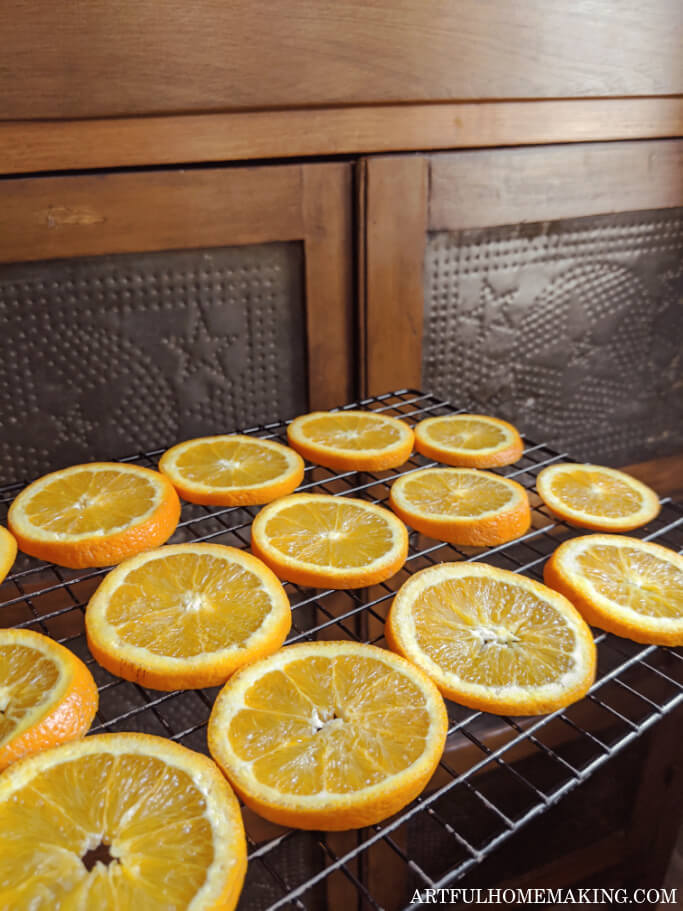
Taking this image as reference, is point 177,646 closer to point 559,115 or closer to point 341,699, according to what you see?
point 341,699

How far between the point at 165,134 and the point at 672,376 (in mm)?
1966

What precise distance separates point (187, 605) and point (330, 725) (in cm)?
33

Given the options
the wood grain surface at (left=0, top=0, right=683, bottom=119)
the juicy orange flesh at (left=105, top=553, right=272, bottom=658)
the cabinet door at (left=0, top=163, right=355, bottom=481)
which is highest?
the wood grain surface at (left=0, top=0, right=683, bottom=119)

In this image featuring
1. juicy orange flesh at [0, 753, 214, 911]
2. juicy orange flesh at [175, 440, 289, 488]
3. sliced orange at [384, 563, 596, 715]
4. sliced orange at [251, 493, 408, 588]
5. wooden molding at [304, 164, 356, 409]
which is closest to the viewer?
juicy orange flesh at [0, 753, 214, 911]

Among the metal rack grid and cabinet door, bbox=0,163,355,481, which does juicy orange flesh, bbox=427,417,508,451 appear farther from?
cabinet door, bbox=0,163,355,481

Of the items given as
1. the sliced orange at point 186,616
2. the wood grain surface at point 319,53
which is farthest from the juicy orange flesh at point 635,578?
the wood grain surface at point 319,53

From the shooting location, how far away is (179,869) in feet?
2.60

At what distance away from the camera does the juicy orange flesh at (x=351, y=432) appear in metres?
1.67

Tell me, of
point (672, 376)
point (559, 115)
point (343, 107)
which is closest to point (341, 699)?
point (343, 107)

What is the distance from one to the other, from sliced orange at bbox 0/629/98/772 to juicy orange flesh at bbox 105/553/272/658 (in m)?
0.10

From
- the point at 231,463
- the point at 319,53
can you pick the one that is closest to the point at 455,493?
the point at 231,463

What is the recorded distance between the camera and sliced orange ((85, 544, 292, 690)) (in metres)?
1.06

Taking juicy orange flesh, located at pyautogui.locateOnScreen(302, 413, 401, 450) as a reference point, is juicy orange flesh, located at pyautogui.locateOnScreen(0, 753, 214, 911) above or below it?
below

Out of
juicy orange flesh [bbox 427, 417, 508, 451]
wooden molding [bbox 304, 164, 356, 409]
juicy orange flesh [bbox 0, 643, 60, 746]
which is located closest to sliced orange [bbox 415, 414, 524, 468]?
juicy orange flesh [bbox 427, 417, 508, 451]
